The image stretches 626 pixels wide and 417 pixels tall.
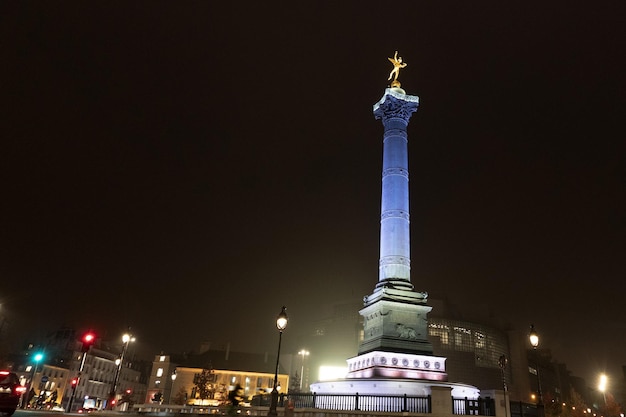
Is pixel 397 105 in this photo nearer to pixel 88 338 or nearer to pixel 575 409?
pixel 88 338

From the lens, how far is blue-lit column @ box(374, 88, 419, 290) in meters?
29.6

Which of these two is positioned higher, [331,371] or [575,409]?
[331,371]

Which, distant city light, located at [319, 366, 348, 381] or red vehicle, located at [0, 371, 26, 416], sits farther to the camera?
distant city light, located at [319, 366, 348, 381]

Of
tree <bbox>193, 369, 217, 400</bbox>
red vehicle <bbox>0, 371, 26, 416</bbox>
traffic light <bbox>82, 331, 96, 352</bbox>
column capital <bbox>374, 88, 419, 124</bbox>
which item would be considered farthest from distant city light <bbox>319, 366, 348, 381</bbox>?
red vehicle <bbox>0, 371, 26, 416</bbox>

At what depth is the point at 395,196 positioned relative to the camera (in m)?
31.6

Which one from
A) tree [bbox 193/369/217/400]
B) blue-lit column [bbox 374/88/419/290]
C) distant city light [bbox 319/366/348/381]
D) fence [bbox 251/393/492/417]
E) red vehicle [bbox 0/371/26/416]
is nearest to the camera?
red vehicle [bbox 0/371/26/416]

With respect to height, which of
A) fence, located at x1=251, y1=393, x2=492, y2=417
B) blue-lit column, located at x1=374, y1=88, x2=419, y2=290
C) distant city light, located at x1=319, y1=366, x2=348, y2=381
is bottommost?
fence, located at x1=251, y1=393, x2=492, y2=417

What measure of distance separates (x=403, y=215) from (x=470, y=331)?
71.4 metres

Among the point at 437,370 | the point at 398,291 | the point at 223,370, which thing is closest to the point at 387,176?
the point at 398,291

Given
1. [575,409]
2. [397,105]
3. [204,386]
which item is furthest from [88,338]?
[575,409]

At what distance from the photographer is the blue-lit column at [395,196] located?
29.6 meters

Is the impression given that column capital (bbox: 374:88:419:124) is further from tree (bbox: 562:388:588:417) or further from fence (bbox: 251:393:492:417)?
tree (bbox: 562:388:588:417)

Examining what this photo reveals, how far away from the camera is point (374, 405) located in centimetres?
2109

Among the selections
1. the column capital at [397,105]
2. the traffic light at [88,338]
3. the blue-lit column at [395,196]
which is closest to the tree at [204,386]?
the blue-lit column at [395,196]
